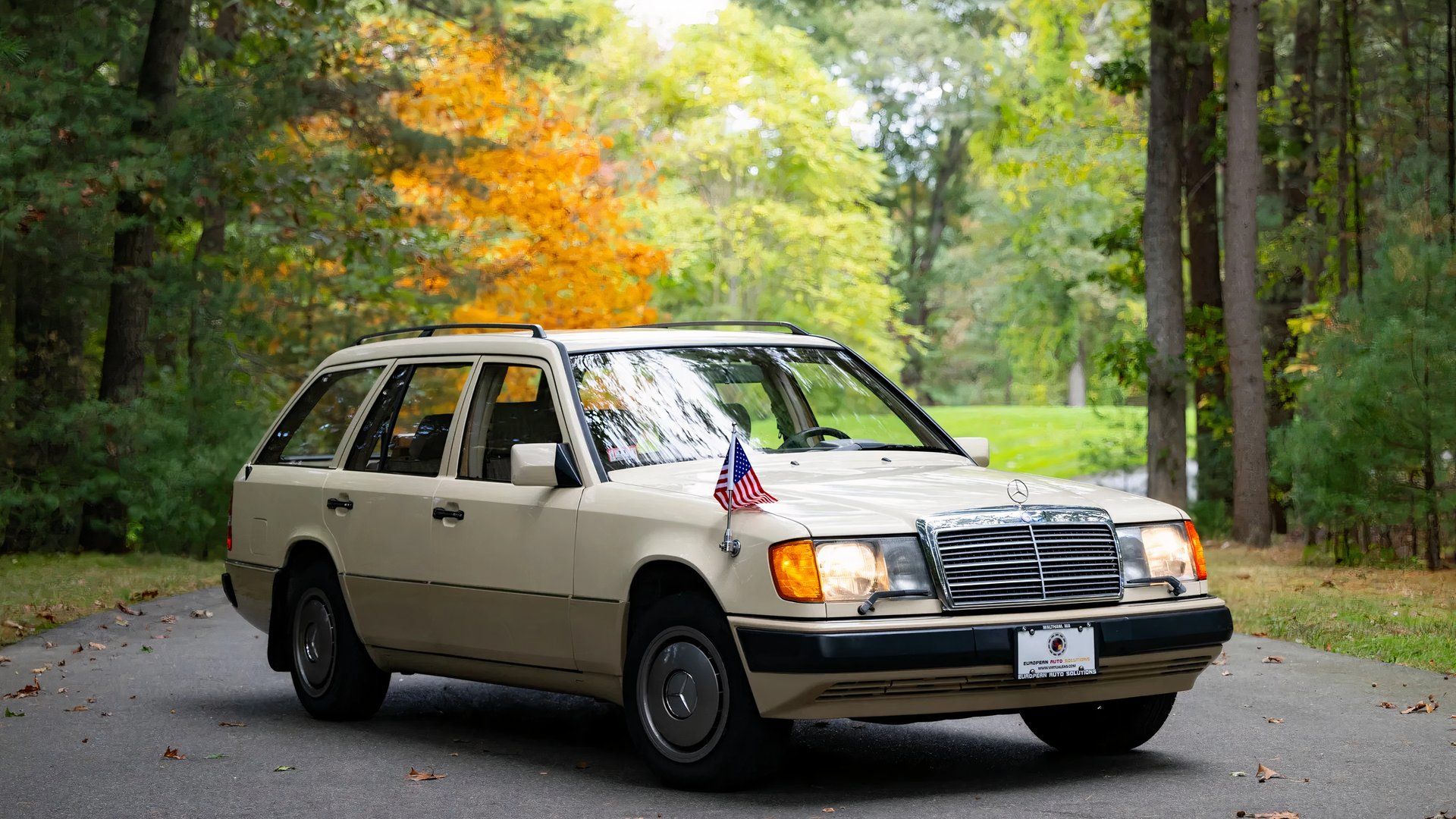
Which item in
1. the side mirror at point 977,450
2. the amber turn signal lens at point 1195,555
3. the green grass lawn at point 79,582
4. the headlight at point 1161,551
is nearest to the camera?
the headlight at point 1161,551

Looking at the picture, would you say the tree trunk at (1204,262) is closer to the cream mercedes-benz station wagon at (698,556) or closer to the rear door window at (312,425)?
the rear door window at (312,425)

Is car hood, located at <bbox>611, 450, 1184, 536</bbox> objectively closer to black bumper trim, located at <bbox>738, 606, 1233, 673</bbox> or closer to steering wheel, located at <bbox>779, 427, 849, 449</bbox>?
steering wheel, located at <bbox>779, 427, 849, 449</bbox>

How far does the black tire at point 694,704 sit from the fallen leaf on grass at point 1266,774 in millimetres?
1929

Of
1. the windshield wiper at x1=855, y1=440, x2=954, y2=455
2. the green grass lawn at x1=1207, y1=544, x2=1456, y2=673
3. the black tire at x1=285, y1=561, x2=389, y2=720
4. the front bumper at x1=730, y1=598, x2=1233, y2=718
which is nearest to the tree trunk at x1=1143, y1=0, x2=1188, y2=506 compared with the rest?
the green grass lawn at x1=1207, y1=544, x2=1456, y2=673

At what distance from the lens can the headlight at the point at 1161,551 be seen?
284 inches

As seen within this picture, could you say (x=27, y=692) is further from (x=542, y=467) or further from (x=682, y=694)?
(x=682, y=694)

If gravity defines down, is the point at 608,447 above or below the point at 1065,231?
below

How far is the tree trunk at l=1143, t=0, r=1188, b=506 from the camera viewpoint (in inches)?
905

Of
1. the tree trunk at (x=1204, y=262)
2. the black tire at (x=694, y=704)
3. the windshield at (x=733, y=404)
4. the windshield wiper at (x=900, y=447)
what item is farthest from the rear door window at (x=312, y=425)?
the tree trunk at (x=1204, y=262)

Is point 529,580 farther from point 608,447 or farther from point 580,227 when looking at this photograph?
point 580,227

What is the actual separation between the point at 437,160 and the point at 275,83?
267 inches

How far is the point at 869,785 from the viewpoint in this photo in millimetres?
7238

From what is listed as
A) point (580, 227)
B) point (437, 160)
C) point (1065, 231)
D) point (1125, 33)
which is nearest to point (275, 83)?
point (437, 160)

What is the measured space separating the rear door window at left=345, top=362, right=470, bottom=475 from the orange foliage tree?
2089 cm
